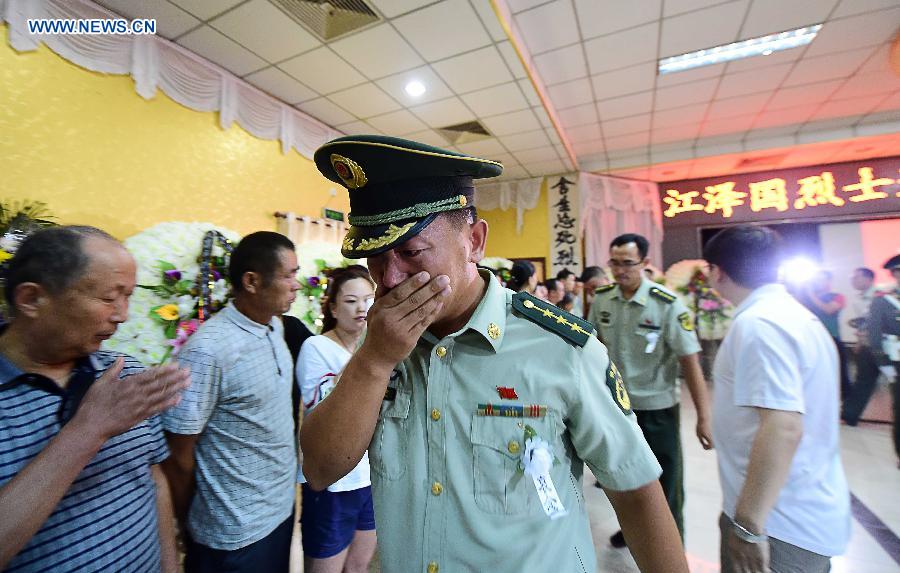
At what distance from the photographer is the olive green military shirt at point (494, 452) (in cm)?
76

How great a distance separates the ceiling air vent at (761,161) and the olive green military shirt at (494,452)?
7.69 metres

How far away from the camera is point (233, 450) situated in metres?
1.43

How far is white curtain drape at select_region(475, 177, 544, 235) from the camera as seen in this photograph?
733 cm

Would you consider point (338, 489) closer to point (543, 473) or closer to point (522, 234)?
point (543, 473)

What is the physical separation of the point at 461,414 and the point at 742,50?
516cm

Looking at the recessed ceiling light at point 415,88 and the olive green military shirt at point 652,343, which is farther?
the recessed ceiling light at point 415,88

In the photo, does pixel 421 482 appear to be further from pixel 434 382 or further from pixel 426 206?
pixel 426 206

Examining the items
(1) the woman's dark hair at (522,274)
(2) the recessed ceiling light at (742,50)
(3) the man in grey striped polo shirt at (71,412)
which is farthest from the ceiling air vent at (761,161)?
(3) the man in grey striped polo shirt at (71,412)

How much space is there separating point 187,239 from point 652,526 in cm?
269

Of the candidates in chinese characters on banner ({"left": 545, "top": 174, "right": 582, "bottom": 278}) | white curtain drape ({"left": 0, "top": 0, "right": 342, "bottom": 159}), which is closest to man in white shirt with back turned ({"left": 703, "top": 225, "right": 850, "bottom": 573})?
white curtain drape ({"left": 0, "top": 0, "right": 342, "bottom": 159})

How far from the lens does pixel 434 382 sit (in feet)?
2.80

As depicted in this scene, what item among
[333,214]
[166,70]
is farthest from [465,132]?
[166,70]

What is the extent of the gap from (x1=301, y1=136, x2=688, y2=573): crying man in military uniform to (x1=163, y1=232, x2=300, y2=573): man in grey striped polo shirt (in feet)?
2.60

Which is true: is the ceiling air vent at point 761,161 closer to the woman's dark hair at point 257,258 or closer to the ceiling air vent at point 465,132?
the ceiling air vent at point 465,132
